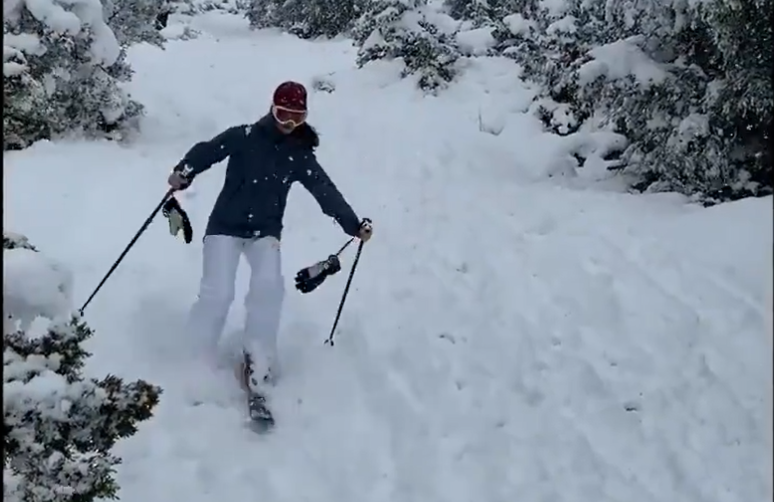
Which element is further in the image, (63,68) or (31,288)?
(63,68)

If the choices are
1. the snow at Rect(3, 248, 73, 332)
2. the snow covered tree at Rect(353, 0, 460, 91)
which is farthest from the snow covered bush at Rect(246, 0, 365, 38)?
the snow at Rect(3, 248, 73, 332)

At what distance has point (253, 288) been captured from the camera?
6.16 meters

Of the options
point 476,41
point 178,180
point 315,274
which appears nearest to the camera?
point 178,180

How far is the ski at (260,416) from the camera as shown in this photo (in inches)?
227

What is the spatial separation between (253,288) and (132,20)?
915 centimetres

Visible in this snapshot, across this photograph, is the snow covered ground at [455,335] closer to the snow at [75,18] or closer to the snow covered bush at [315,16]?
the snow at [75,18]

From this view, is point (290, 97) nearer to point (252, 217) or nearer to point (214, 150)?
point (214, 150)

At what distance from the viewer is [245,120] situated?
13.2 m

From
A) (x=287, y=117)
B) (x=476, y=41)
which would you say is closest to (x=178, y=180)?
(x=287, y=117)

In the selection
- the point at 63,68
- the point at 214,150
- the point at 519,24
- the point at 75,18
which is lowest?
the point at 214,150

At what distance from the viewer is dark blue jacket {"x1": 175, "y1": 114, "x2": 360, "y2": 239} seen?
6.12m

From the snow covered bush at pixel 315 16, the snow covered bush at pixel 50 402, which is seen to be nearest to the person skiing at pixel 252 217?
the snow covered bush at pixel 50 402

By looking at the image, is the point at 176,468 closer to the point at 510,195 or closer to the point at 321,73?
the point at 510,195

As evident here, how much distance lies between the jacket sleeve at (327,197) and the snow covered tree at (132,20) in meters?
8.18
